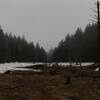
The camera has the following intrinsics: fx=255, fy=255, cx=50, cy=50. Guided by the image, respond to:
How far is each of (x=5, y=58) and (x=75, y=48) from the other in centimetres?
3377

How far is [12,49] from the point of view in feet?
403

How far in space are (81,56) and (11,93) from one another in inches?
3835

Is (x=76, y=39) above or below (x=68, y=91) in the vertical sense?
above

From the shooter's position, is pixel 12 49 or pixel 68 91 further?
pixel 12 49

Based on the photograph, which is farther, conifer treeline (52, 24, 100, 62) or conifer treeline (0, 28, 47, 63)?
conifer treeline (52, 24, 100, 62)

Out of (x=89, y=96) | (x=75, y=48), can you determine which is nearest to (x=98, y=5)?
(x=89, y=96)

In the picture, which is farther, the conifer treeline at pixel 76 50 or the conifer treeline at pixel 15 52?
the conifer treeline at pixel 76 50

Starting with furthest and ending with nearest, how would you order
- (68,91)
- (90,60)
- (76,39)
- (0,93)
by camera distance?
(76,39) < (90,60) < (68,91) < (0,93)

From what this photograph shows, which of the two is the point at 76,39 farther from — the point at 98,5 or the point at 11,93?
the point at 11,93

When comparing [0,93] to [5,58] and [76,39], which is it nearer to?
[5,58]

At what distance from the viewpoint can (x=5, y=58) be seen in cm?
11056

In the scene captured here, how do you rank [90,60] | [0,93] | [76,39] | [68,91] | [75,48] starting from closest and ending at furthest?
[0,93] < [68,91] < [90,60] < [75,48] < [76,39]

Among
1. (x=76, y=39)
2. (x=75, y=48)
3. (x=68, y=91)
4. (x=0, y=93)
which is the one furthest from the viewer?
(x=76, y=39)

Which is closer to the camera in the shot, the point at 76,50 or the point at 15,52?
the point at 76,50
